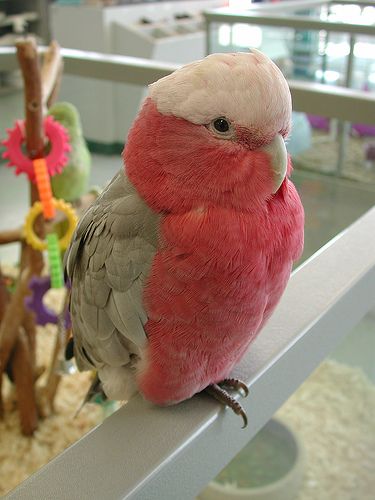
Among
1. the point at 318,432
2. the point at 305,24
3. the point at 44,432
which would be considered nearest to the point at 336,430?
the point at 318,432

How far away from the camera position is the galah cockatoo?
0.37 meters

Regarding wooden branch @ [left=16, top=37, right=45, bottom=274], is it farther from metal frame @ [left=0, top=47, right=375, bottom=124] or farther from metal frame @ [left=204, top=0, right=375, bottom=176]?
metal frame @ [left=204, top=0, right=375, bottom=176]

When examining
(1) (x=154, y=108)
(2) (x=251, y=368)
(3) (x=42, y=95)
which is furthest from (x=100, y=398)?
(3) (x=42, y=95)

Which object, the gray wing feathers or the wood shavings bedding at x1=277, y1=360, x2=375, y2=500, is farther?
the wood shavings bedding at x1=277, y1=360, x2=375, y2=500

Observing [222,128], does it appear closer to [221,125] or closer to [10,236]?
[221,125]

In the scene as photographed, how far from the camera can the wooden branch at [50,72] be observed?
38.7 inches

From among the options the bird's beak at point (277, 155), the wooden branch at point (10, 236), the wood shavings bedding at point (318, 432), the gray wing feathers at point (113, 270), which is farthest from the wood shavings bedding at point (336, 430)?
the bird's beak at point (277, 155)

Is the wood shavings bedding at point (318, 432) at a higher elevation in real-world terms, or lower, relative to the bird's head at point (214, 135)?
lower

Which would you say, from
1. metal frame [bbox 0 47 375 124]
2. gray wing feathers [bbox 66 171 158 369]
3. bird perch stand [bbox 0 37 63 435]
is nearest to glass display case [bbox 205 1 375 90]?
metal frame [bbox 0 47 375 124]

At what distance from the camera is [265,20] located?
168 centimetres

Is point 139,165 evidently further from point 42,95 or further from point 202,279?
point 42,95

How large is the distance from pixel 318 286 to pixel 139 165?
0.68ft

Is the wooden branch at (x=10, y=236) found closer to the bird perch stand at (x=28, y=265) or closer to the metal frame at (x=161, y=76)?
the bird perch stand at (x=28, y=265)

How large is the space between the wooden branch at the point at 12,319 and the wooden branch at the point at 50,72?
31cm
